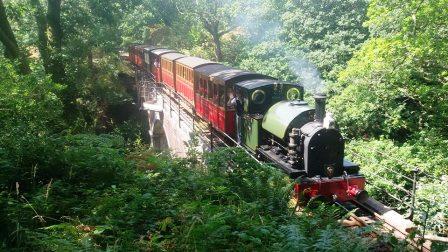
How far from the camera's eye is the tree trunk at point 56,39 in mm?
15938

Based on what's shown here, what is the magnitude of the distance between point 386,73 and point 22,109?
1088cm

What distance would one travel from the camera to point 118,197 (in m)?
4.71

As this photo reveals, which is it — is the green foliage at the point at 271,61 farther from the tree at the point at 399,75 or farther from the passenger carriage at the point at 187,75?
the tree at the point at 399,75

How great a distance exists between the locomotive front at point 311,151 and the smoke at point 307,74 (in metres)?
9.24

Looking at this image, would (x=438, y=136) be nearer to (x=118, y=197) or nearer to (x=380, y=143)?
(x=380, y=143)

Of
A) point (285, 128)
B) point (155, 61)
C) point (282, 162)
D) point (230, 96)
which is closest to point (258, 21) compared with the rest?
point (155, 61)

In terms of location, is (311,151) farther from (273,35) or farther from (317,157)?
(273,35)

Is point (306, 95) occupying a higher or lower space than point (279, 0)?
lower

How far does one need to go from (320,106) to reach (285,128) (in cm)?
101

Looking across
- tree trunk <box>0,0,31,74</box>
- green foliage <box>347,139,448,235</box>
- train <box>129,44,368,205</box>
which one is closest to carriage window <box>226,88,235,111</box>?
Answer: train <box>129,44,368,205</box>

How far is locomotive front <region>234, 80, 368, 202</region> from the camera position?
811cm

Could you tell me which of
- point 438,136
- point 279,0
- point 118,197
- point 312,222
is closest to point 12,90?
point 118,197

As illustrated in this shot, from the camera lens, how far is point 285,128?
8898mm

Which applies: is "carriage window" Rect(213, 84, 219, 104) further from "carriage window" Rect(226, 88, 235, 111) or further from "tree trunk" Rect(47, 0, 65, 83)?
"tree trunk" Rect(47, 0, 65, 83)
